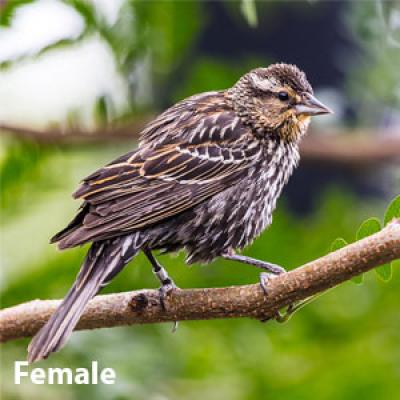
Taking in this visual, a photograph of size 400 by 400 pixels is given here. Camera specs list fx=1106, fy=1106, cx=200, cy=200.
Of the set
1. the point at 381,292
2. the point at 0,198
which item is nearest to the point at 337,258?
the point at 381,292

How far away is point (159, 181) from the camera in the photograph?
12.9 ft

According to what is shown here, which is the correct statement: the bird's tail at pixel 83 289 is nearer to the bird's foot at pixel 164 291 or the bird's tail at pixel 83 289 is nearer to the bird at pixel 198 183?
the bird at pixel 198 183

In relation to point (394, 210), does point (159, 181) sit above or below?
above

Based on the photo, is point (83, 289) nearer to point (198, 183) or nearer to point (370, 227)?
point (198, 183)

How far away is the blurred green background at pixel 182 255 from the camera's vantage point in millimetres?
4195

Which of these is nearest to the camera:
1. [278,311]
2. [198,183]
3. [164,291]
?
[278,311]

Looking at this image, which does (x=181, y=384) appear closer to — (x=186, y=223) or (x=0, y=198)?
(x=186, y=223)

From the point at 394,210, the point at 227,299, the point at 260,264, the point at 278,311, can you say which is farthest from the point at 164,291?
the point at 394,210

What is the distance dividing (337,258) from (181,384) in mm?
1483

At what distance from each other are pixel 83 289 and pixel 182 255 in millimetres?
1411

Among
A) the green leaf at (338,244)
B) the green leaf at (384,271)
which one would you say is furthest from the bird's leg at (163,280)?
the green leaf at (384,271)

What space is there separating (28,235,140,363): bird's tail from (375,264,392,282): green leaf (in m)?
0.90

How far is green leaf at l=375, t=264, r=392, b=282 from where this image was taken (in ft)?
10.3

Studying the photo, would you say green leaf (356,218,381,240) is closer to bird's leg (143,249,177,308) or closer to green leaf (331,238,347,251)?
green leaf (331,238,347,251)
